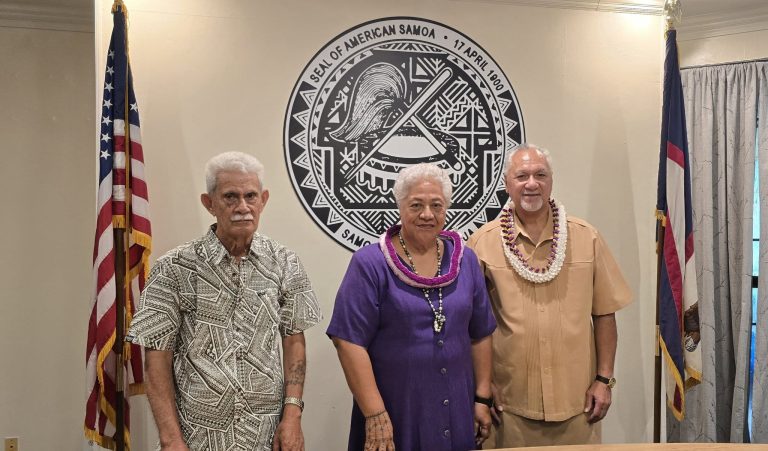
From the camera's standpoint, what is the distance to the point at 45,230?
344 cm

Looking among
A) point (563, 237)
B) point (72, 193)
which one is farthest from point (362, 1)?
point (72, 193)

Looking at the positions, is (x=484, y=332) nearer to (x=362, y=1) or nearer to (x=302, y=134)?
(x=302, y=134)

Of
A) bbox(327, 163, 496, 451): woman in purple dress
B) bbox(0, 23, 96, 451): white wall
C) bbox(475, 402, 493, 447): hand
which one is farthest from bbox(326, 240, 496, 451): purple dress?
bbox(0, 23, 96, 451): white wall

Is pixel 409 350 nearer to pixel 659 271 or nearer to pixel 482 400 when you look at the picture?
pixel 482 400

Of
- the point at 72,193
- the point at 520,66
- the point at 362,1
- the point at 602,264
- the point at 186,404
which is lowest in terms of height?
the point at 186,404

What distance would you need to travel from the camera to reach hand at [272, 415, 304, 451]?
192 centimetres

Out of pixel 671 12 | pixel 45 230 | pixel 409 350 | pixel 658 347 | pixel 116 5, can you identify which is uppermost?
pixel 671 12

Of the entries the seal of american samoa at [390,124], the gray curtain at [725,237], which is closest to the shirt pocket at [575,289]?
the seal of american samoa at [390,124]

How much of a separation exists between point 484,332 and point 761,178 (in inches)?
92.1

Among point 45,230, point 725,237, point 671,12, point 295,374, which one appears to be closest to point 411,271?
point 295,374

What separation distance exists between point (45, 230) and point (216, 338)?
2038mm

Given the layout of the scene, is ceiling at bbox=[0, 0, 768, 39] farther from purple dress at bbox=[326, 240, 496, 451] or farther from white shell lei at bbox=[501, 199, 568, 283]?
purple dress at bbox=[326, 240, 496, 451]

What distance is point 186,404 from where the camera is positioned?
73.7 inches

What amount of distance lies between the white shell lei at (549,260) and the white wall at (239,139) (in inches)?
31.5
